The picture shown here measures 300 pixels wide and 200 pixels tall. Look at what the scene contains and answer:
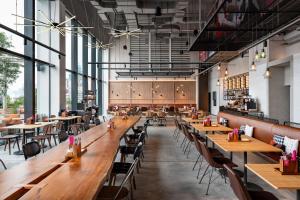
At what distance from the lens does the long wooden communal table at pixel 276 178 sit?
235 cm

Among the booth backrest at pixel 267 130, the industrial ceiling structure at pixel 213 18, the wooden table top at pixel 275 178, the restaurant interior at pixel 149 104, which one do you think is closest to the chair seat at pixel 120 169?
the restaurant interior at pixel 149 104

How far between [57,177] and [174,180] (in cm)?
286

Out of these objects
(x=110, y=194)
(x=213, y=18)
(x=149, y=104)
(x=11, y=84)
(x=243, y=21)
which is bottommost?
(x=110, y=194)

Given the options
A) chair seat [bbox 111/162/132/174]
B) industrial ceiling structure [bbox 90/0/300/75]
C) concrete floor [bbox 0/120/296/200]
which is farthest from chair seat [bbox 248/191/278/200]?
industrial ceiling structure [bbox 90/0/300/75]

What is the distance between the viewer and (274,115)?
11984 mm

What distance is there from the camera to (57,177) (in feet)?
8.00

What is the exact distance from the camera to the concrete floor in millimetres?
4139

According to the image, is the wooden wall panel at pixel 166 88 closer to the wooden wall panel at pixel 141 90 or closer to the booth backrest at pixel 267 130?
the wooden wall panel at pixel 141 90

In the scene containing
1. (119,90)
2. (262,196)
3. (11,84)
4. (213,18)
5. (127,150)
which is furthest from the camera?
(119,90)

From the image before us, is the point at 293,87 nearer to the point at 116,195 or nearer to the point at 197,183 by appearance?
the point at 197,183

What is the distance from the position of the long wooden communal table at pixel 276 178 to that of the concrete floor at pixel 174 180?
4.27 ft

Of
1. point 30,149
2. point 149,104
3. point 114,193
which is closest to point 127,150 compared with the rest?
point 30,149

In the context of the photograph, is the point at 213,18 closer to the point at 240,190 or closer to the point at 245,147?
the point at 245,147

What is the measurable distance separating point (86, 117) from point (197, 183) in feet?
24.8
